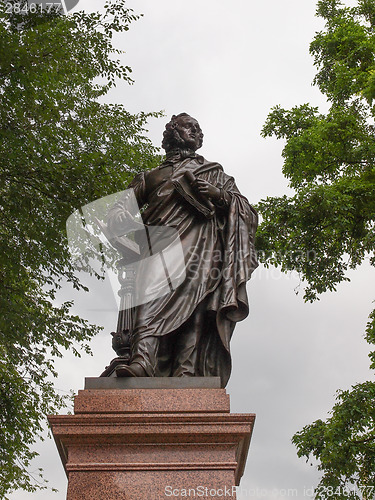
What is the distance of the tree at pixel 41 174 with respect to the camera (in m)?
9.91

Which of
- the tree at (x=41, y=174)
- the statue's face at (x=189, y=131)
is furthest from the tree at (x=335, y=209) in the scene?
the statue's face at (x=189, y=131)

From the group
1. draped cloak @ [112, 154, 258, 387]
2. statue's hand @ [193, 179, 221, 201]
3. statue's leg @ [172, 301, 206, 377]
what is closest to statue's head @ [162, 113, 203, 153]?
draped cloak @ [112, 154, 258, 387]

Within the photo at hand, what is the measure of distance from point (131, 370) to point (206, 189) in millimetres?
1594

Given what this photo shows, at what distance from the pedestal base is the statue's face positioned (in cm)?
251

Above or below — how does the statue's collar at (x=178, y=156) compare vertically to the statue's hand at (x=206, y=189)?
above

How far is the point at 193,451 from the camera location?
3846 mm

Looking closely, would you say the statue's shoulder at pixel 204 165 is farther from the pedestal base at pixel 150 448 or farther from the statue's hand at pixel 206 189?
the pedestal base at pixel 150 448

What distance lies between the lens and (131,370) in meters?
4.25

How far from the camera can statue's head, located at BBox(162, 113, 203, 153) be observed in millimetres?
5754

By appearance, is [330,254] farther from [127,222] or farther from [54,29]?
[127,222]

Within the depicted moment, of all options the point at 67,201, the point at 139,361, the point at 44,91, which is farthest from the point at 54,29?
the point at 139,361

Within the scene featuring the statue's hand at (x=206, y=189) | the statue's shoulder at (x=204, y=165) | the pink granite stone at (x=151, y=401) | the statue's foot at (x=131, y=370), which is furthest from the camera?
the statue's shoulder at (x=204, y=165)

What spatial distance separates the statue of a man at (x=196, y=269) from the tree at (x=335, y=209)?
678cm

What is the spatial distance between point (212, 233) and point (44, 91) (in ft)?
21.7
